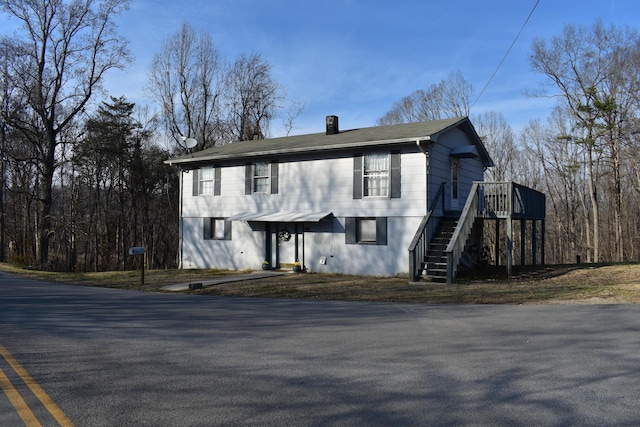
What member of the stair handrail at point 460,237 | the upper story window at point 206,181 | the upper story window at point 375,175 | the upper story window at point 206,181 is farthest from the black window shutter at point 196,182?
the stair handrail at point 460,237

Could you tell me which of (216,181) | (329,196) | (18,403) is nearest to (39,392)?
(18,403)

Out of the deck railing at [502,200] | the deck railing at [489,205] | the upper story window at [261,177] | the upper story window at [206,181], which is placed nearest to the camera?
the deck railing at [489,205]

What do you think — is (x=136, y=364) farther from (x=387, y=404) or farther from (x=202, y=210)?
(x=202, y=210)

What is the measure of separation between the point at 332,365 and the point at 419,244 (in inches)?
394

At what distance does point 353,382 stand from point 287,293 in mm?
7965

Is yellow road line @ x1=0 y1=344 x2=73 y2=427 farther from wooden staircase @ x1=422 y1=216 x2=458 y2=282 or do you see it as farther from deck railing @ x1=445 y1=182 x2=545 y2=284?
deck railing @ x1=445 y1=182 x2=545 y2=284

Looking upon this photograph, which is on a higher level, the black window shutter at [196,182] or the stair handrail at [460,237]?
the black window shutter at [196,182]

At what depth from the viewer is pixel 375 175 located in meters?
17.2

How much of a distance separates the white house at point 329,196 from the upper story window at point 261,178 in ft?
0.14

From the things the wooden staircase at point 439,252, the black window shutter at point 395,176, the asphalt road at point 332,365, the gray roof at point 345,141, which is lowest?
the asphalt road at point 332,365

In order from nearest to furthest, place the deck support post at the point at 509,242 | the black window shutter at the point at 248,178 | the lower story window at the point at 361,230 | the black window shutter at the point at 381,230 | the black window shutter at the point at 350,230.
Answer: the deck support post at the point at 509,242 < the black window shutter at the point at 381,230 < the lower story window at the point at 361,230 < the black window shutter at the point at 350,230 < the black window shutter at the point at 248,178

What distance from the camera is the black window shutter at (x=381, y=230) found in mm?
16781

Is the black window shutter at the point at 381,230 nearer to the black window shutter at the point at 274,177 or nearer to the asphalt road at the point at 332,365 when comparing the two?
the black window shutter at the point at 274,177

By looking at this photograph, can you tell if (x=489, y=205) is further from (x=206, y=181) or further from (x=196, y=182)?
(x=196, y=182)
